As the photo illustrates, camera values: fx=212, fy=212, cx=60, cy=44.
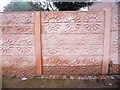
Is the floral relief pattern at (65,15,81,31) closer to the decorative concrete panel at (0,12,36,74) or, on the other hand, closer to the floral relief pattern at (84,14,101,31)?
the floral relief pattern at (84,14,101,31)

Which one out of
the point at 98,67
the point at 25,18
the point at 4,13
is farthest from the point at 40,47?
the point at 98,67

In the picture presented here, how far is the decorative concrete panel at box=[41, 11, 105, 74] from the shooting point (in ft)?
A: 12.5

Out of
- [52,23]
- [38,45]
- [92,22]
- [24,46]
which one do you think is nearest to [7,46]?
[24,46]

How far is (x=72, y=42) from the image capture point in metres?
3.89

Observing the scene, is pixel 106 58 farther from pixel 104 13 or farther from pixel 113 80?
pixel 104 13

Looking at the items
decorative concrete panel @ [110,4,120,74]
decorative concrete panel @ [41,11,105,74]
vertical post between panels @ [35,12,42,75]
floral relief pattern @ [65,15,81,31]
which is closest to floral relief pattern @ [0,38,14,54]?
vertical post between panels @ [35,12,42,75]

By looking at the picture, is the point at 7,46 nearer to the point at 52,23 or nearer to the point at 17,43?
the point at 17,43

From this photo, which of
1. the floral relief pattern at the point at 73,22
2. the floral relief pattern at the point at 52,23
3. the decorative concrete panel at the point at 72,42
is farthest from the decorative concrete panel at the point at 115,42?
the floral relief pattern at the point at 52,23

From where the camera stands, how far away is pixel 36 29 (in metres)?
3.85

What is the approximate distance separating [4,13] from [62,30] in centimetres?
109

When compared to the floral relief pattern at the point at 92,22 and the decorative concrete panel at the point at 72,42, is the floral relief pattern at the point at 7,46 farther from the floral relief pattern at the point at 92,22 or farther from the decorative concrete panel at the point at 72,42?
the floral relief pattern at the point at 92,22

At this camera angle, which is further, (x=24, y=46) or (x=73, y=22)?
(x=24, y=46)

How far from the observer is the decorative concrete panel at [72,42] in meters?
3.81

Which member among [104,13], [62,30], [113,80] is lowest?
[113,80]
